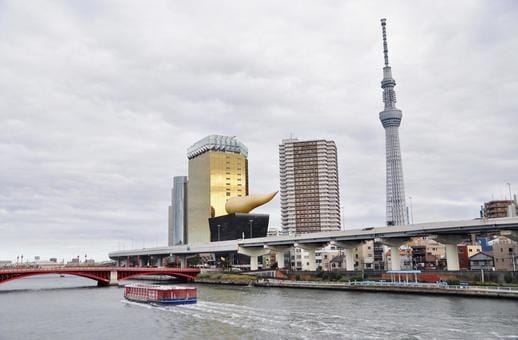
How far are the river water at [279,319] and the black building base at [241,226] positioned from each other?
10502 cm

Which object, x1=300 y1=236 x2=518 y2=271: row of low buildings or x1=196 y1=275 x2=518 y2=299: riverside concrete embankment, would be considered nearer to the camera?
x1=196 y1=275 x2=518 y2=299: riverside concrete embankment

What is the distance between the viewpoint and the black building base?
17575cm

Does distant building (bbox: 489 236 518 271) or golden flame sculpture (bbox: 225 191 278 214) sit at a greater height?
golden flame sculpture (bbox: 225 191 278 214)

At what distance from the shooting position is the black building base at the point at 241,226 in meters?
176

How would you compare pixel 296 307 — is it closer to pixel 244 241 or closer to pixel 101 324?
pixel 101 324

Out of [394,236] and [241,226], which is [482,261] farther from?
[241,226]

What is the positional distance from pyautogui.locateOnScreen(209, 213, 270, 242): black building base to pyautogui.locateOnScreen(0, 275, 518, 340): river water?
10502cm

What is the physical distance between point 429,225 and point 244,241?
6577cm

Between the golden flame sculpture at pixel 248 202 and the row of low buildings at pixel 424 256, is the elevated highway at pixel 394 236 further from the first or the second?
the golden flame sculpture at pixel 248 202

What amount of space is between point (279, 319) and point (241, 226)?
413ft

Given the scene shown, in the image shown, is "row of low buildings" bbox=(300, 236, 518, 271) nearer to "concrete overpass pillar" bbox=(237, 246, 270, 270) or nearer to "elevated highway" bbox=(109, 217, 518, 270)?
"elevated highway" bbox=(109, 217, 518, 270)

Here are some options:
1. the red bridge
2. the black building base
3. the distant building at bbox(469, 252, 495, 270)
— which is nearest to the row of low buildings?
the distant building at bbox(469, 252, 495, 270)

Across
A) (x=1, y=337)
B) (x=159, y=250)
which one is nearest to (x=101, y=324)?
(x=1, y=337)

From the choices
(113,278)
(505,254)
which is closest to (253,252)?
(113,278)
